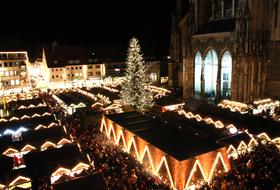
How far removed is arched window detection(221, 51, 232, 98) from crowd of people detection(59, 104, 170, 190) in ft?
59.2

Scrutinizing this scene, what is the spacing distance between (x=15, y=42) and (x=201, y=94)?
43.8 metres

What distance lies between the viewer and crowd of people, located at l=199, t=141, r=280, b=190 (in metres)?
12.9

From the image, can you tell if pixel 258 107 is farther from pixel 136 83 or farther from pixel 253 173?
pixel 253 173

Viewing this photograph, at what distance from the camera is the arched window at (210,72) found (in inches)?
1325

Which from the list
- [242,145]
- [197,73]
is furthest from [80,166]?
[197,73]

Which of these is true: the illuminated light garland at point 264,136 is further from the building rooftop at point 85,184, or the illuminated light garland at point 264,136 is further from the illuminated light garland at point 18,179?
the illuminated light garland at point 18,179

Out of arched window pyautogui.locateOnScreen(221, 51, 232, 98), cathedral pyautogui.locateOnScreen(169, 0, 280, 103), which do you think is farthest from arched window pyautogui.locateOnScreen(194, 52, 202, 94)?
arched window pyautogui.locateOnScreen(221, 51, 232, 98)

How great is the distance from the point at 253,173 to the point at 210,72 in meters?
22.3

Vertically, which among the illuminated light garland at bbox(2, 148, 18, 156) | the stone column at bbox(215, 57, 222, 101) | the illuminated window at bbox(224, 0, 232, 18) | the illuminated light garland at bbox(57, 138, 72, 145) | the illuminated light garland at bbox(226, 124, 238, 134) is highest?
the illuminated window at bbox(224, 0, 232, 18)

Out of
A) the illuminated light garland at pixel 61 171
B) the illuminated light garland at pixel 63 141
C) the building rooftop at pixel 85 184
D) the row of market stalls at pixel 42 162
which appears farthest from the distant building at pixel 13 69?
the building rooftop at pixel 85 184

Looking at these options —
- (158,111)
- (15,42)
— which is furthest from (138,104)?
(15,42)

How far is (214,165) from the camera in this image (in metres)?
14.5

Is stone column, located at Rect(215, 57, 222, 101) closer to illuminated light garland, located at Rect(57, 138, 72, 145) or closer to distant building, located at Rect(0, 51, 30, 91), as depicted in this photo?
illuminated light garland, located at Rect(57, 138, 72, 145)

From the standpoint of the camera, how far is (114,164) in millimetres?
16047
